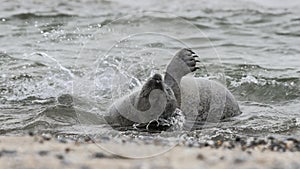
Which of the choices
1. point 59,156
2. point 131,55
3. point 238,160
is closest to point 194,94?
point 238,160

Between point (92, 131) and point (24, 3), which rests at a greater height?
point (24, 3)

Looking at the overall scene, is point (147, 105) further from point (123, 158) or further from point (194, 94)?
point (123, 158)

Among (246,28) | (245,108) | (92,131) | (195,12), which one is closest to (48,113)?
(92,131)

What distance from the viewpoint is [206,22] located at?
46.5ft

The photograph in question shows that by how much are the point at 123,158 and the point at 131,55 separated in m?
6.32

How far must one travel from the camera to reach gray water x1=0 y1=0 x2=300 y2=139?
22.8ft

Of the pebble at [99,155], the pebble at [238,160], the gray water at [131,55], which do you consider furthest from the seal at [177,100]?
the pebble at [238,160]

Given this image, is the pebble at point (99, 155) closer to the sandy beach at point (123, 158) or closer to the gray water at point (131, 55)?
the sandy beach at point (123, 158)

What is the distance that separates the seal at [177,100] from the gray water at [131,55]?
0.17 meters

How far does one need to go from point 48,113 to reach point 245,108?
2.36 m

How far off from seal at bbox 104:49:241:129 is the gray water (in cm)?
17

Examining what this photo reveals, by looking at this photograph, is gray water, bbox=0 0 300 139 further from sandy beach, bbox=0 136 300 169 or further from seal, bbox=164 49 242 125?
sandy beach, bbox=0 136 300 169

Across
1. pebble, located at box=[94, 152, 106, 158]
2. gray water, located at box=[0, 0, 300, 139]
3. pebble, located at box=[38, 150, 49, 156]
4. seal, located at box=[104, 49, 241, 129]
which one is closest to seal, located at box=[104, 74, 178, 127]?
seal, located at box=[104, 49, 241, 129]

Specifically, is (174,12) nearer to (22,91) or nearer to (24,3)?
(24,3)
